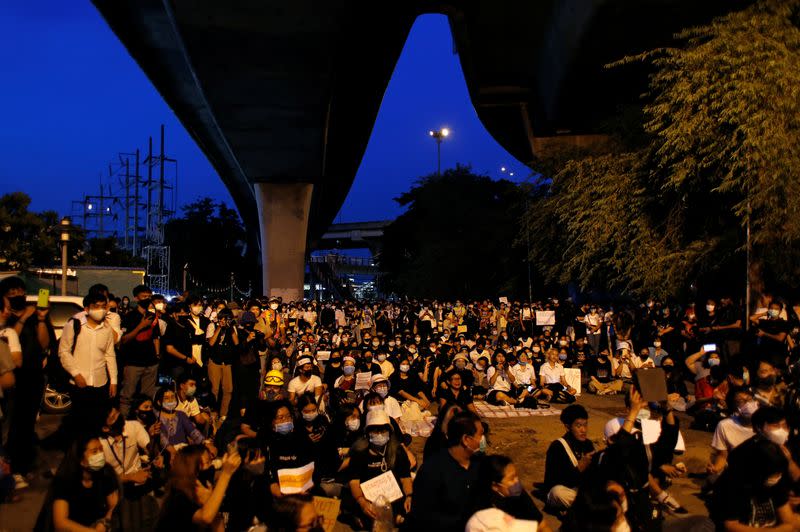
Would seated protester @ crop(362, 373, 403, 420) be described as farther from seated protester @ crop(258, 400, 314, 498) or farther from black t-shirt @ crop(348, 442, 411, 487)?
seated protester @ crop(258, 400, 314, 498)

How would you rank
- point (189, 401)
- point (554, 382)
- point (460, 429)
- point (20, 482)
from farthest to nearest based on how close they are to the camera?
point (554, 382)
point (189, 401)
point (20, 482)
point (460, 429)

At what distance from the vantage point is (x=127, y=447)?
25.7 ft

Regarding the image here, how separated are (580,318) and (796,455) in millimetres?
18110

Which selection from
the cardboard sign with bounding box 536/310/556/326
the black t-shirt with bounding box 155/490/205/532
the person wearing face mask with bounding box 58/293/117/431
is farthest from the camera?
the cardboard sign with bounding box 536/310/556/326

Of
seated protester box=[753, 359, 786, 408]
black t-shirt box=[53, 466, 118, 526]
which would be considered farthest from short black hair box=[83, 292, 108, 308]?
seated protester box=[753, 359, 786, 408]

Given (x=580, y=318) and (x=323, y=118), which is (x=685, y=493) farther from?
(x=323, y=118)

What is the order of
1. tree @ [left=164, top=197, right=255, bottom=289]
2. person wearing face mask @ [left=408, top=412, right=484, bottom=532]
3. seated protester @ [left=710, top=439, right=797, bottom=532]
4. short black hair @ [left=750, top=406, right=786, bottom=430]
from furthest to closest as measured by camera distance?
tree @ [left=164, top=197, right=255, bottom=289], short black hair @ [left=750, top=406, right=786, bottom=430], person wearing face mask @ [left=408, top=412, right=484, bottom=532], seated protester @ [left=710, top=439, right=797, bottom=532]

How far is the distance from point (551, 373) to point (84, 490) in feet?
43.5

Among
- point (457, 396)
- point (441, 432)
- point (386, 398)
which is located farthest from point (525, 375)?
point (441, 432)

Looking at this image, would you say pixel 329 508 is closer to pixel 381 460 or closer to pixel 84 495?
pixel 381 460

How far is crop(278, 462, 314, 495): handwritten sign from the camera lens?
716 cm

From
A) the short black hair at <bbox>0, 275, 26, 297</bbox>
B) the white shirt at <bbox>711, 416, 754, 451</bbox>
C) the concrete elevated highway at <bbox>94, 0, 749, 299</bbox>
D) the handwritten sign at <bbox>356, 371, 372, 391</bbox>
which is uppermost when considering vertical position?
the concrete elevated highway at <bbox>94, 0, 749, 299</bbox>

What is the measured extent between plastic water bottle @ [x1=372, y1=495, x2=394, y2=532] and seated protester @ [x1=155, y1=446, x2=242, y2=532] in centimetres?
225

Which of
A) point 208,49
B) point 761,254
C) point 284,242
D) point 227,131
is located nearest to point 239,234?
point 284,242
